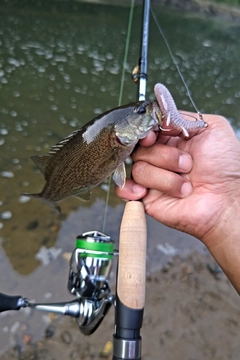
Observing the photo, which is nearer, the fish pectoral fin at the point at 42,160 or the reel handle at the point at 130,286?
the reel handle at the point at 130,286

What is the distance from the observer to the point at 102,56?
667 centimetres

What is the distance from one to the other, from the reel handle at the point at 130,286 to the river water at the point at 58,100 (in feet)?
4.32

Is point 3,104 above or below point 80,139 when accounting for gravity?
below

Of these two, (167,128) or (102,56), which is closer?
(167,128)

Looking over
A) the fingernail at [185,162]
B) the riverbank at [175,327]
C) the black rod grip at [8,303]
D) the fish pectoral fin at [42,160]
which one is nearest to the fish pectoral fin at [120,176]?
the fingernail at [185,162]

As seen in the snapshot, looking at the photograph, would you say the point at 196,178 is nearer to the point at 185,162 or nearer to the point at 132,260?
the point at 185,162

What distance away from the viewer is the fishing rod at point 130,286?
1.09 metres

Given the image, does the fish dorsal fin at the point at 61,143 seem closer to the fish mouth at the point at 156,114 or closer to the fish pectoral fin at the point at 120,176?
the fish pectoral fin at the point at 120,176

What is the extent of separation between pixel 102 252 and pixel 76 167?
44cm

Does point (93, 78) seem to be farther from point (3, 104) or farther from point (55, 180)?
point (55, 180)

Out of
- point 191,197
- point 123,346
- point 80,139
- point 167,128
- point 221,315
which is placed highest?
point 167,128

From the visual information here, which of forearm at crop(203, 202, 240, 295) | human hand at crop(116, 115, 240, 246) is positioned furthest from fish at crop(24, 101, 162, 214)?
forearm at crop(203, 202, 240, 295)

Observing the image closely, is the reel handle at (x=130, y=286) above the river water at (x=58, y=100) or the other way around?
above

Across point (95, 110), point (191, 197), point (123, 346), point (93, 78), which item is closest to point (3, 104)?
point (95, 110)
